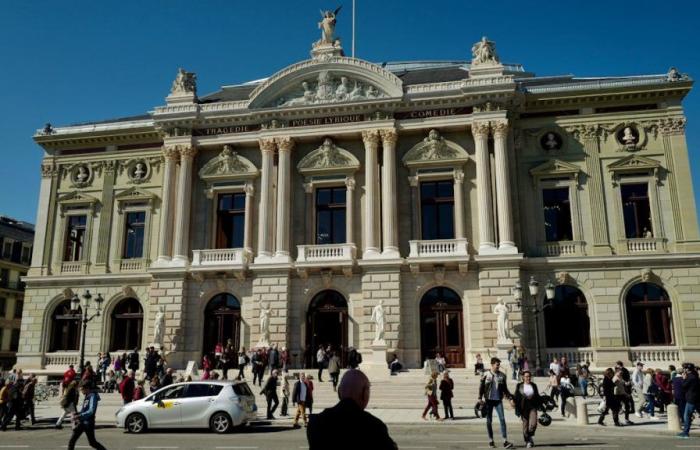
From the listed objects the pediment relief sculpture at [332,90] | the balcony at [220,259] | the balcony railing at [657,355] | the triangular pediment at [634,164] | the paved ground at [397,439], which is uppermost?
the pediment relief sculpture at [332,90]

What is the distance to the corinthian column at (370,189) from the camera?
3177 centimetres

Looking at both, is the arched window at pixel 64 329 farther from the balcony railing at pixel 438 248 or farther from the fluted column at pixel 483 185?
the fluted column at pixel 483 185

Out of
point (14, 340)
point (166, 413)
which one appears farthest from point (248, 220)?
point (14, 340)

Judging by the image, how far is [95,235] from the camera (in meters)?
37.1

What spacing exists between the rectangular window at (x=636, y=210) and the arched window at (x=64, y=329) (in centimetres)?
3178

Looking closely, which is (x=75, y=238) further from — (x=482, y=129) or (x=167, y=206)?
(x=482, y=129)

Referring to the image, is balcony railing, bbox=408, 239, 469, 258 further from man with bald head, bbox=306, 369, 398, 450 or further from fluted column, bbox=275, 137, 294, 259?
man with bald head, bbox=306, 369, 398, 450

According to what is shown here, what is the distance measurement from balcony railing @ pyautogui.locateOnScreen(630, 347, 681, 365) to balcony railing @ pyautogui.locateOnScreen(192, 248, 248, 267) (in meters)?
20.4

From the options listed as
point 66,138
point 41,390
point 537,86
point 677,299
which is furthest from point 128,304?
point 677,299

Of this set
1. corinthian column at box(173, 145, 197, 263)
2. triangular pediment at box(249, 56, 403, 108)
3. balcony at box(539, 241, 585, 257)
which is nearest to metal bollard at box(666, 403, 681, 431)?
balcony at box(539, 241, 585, 257)

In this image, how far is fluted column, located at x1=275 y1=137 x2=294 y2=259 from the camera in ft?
107

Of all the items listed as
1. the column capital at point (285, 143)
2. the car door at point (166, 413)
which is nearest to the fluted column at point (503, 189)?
the column capital at point (285, 143)

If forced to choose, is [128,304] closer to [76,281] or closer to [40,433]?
[76,281]

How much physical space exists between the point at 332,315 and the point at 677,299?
17336mm
